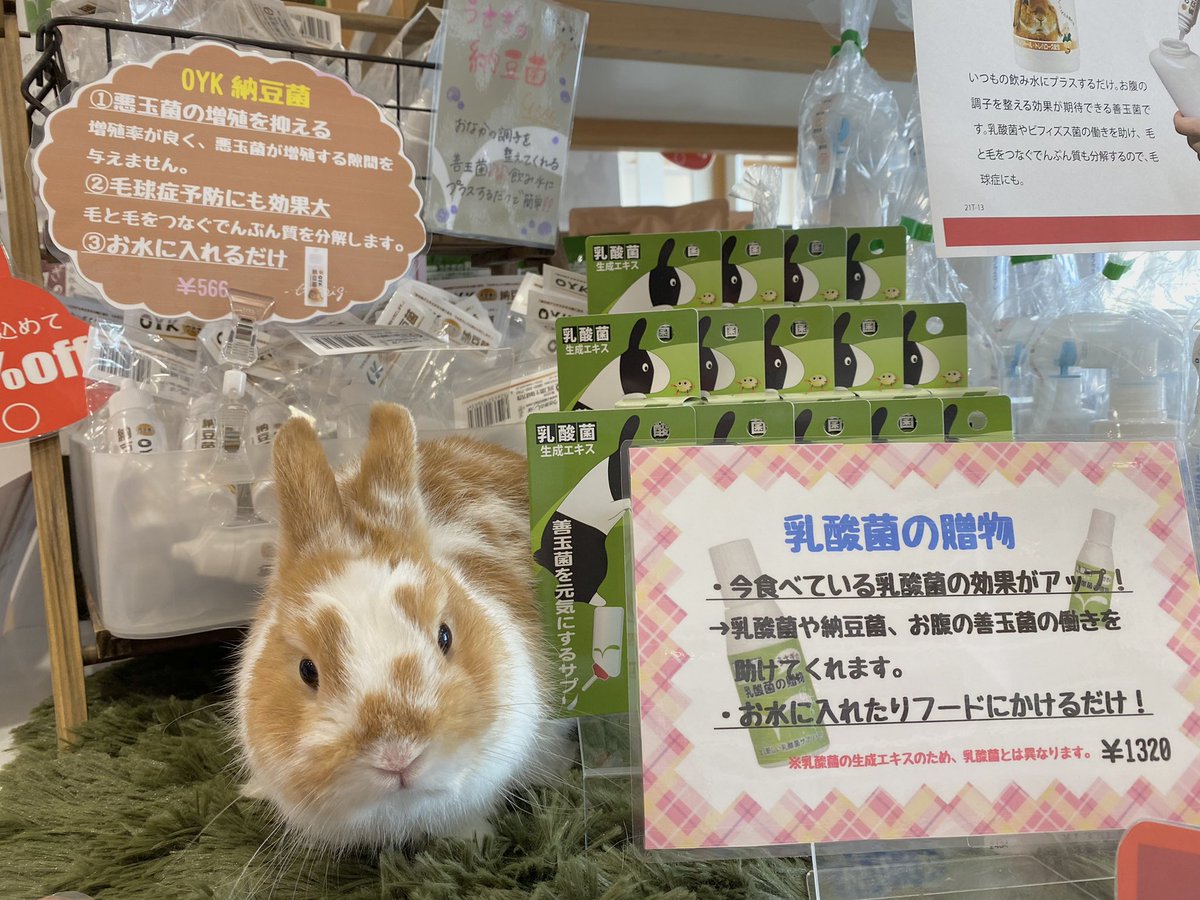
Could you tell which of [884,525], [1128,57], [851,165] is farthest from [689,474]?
[851,165]

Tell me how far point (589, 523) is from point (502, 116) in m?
0.72

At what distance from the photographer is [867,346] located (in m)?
0.81

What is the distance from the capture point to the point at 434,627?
2.29 ft

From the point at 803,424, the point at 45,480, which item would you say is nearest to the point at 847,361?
the point at 803,424

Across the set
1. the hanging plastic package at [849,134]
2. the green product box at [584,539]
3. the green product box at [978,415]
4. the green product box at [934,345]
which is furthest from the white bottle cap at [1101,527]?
the hanging plastic package at [849,134]

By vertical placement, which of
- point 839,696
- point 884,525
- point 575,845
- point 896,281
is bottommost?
point 575,845

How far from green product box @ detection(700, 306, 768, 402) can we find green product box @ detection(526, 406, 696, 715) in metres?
0.10

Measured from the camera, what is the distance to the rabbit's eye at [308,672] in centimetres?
68

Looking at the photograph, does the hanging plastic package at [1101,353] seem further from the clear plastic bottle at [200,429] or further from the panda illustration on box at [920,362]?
the clear plastic bottle at [200,429]

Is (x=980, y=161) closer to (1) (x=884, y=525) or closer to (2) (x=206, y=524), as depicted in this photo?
(1) (x=884, y=525)

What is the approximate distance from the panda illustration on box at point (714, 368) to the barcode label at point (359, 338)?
38 cm

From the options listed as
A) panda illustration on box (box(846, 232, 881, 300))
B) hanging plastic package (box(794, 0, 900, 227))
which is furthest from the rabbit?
hanging plastic package (box(794, 0, 900, 227))

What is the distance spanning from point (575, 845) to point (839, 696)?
256 mm

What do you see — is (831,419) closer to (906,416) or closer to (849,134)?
(906,416)
